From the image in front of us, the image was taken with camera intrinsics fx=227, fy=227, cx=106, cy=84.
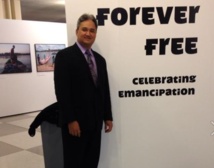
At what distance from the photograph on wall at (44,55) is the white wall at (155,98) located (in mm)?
4487

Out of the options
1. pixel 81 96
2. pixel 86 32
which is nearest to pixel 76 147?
pixel 81 96

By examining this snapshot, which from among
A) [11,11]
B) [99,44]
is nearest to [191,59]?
[99,44]

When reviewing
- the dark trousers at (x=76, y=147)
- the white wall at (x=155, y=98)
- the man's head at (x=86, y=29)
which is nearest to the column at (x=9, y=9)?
the white wall at (x=155, y=98)

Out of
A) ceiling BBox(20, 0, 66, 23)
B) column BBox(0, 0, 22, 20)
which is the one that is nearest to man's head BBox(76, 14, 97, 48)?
column BBox(0, 0, 22, 20)

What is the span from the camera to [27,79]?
20.6 ft

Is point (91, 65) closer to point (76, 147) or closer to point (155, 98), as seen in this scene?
point (76, 147)

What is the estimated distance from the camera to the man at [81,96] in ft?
5.88

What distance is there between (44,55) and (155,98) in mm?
4903

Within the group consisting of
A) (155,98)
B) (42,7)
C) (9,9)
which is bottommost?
(155,98)

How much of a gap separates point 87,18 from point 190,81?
1.27 metres

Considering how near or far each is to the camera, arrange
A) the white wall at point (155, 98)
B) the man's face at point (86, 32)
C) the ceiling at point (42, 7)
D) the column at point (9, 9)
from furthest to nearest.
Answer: the ceiling at point (42, 7) → the column at point (9, 9) → the white wall at point (155, 98) → the man's face at point (86, 32)

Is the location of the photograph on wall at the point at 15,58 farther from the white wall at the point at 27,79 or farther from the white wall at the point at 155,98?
the white wall at the point at 155,98

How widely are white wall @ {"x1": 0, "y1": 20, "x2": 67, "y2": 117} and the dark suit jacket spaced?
15.2 ft

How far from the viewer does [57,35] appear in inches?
269
